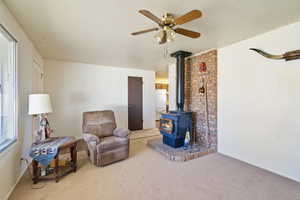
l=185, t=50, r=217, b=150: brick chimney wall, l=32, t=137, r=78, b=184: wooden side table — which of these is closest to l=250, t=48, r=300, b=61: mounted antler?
l=185, t=50, r=217, b=150: brick chimney wall

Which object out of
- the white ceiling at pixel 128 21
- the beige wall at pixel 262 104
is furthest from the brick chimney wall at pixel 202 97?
the white ceiling at pixel 128 21

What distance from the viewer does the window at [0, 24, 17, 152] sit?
1.86 m

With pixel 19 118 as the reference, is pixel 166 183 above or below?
below

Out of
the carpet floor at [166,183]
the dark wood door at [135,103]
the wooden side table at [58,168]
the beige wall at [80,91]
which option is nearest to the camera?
the carpet floor at [166,183]

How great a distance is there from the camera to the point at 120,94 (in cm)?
500

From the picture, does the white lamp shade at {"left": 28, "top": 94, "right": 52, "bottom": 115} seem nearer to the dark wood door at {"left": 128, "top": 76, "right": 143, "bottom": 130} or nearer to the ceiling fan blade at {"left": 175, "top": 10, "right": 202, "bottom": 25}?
the ceiling fan blade at {"left": 175, "top": 10, "right": 202, "bottom": 25}

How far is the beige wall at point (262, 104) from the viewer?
85.5 inches

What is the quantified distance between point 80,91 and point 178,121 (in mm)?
3224

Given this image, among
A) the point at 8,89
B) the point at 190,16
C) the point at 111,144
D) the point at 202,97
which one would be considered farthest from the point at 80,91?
the point at 190,16

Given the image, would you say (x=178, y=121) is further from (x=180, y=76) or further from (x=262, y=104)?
(x=262, y=104)

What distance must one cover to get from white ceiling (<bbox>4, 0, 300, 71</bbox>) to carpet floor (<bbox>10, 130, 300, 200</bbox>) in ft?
8.12

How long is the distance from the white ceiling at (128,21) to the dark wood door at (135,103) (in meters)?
2.15

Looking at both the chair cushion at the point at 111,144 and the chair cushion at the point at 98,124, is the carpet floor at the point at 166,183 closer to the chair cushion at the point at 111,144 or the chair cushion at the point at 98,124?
the chair cushion at the point at 111,144

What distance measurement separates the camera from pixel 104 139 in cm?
284
